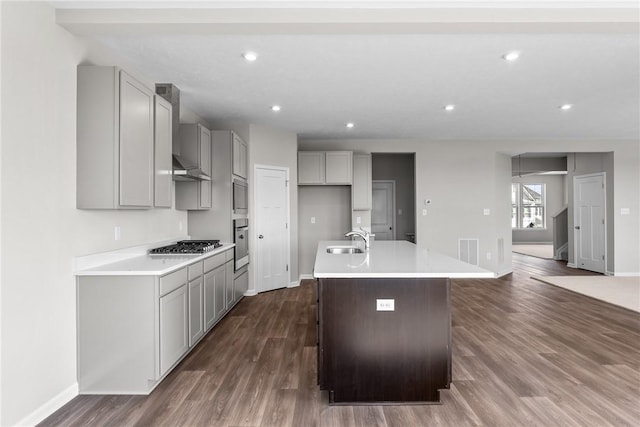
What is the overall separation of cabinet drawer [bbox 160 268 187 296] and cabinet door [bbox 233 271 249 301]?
63.7 inches

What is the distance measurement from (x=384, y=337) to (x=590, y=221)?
7079mm

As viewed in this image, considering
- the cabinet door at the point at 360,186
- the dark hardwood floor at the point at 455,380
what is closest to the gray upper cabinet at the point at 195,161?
the dark hardwood floor at the point at 455,380

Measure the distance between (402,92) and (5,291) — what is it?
12.4 ft

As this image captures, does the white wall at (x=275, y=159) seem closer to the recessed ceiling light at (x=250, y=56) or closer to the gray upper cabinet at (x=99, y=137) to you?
the recessed ceiling light at (x=250, y=56)

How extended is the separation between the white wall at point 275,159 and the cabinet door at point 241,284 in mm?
105

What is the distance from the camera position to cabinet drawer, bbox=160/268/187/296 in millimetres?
2443

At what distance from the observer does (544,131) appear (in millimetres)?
5738

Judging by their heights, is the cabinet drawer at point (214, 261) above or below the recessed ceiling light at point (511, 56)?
below

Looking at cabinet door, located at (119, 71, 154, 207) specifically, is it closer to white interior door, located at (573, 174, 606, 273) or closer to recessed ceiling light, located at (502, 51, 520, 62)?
recessed ceiling light, located at (502, 51, 520, 62)

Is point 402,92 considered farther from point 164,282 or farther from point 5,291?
point 5,291

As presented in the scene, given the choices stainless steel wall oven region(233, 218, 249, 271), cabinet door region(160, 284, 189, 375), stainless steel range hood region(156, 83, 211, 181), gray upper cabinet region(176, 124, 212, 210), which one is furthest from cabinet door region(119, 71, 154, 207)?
stainless steel wall oven region(233, 218, 249, 271)

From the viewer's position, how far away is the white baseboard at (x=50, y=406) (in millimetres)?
1973

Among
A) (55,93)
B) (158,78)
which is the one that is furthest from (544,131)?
(55,93)

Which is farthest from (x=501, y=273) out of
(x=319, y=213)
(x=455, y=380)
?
(x=455, y=380)
